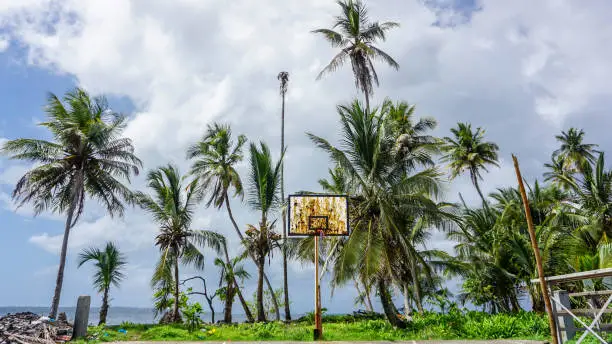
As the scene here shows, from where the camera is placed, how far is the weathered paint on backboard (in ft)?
43.2

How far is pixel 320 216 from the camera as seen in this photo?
43.2 ft

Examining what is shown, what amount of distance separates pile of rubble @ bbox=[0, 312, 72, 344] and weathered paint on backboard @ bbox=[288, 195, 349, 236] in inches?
280

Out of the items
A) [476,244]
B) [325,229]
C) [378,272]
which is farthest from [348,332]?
[476,244]

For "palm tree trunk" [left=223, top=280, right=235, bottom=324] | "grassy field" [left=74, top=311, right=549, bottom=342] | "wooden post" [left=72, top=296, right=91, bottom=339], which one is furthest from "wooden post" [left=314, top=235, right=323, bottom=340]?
"palm tree trunk" [left=223, top=280, right=235, bottom=324]

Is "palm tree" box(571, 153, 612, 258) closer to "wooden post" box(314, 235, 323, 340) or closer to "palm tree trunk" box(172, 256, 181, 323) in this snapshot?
"wooden post" box(314, 235, 323, 340)

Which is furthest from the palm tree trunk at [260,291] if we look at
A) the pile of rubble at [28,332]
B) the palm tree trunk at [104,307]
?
the pile of rubble at [28,332]

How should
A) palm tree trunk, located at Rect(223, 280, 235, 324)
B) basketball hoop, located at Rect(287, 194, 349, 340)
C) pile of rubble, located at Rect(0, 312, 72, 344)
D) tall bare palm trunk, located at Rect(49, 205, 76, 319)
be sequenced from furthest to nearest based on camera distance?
palm tree trunk, located at Rect(223, 280, 235, 324) → tall bare palm trunk, located at Rect(49, 205, 76, 319) → basketball hoop, located at Rect(287, 194, 349, 340) → pile of rubble, located at Rect(0, 312, 72, 344)

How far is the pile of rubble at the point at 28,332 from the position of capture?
1066 cm

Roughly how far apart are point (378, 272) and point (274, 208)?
7.85 m

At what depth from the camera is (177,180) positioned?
71.8ft

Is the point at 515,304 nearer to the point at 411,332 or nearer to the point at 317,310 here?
the point at 411,332

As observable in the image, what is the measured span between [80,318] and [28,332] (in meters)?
1.29

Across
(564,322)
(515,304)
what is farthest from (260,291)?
(564,322)

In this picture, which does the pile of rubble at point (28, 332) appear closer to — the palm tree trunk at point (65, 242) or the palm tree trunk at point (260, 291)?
the palm tree trunk at point (65, 242)
